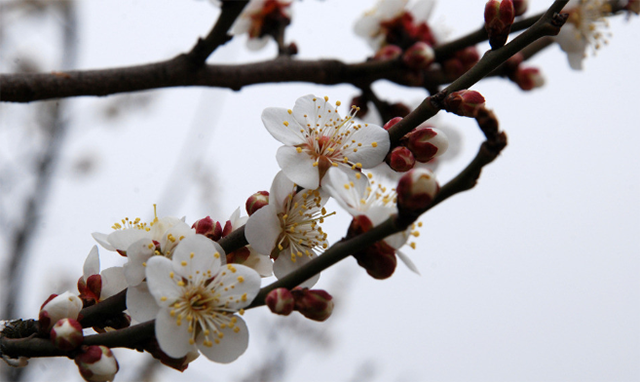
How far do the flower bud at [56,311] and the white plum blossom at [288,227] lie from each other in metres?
0.27

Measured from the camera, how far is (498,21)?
76 cm

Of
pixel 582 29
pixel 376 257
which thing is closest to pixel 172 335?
pixel 376 257

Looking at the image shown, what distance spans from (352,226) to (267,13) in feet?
4.47

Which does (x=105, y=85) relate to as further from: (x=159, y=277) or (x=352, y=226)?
(x=352, y=226)

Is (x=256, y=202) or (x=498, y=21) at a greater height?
(x=498, y=21)

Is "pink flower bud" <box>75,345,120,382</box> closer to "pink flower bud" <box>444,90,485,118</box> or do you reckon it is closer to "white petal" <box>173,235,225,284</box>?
"white petal" <box>173,235,225,284</box>

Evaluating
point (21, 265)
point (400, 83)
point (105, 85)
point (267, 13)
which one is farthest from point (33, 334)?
point (21, 265)

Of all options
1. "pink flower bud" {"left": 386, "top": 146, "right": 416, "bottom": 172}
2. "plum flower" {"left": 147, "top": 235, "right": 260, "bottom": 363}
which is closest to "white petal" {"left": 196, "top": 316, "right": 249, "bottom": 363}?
"plum flower" {"left": 147, "top": 235, "right": 260, "bottom": 363}

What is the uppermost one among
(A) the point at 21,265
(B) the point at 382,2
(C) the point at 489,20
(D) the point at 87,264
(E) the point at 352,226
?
(C) the point at 489,20

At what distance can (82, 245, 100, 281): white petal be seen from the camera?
83 cm

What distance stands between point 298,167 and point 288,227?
0.37 ft

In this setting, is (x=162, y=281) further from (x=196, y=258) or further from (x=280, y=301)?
(x=280, y=301)

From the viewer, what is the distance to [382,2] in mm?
1833

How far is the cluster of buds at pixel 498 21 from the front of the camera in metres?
0.76
